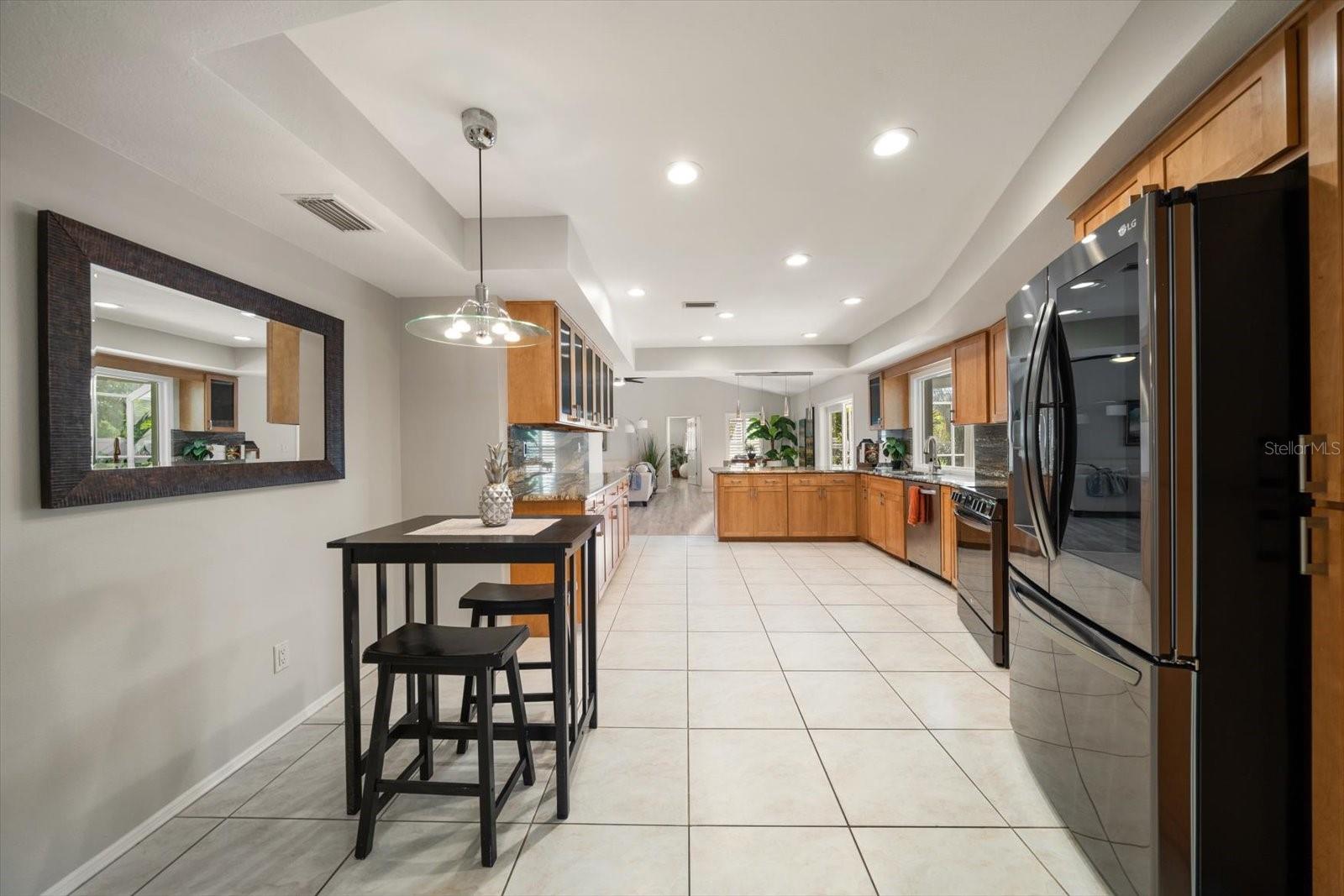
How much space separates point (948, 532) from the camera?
446cm

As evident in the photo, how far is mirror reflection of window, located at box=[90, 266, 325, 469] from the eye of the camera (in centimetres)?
165

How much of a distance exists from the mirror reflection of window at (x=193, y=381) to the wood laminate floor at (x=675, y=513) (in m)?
5.49

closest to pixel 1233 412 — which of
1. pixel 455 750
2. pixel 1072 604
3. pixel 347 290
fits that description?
pixel 1072 604

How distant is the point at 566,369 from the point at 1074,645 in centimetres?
322

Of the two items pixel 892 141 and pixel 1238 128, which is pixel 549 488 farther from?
pixel 1238 128

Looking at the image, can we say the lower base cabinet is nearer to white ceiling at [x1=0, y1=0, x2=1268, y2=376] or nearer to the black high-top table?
white ceiling at [x1=0, y1=0, x2=1268, y2=376]

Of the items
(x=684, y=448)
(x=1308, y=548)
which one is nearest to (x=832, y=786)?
(x=1308, y=548)

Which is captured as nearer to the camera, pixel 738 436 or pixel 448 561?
pixel 448 561

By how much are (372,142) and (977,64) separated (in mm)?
2173

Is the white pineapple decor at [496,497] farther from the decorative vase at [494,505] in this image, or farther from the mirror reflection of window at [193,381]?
the mirror reflection of window at [193,381]

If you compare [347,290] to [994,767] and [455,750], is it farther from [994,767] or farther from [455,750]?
[994,767]

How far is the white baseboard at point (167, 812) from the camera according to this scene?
1.51 meters

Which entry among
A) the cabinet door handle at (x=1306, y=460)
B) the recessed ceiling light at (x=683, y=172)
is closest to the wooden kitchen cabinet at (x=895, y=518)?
the recessed ceiling light at (x=683, y=172)

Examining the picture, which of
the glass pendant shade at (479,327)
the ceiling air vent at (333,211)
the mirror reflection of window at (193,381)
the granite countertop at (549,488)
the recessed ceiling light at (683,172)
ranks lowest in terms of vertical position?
the granite countertop at (549,488)
